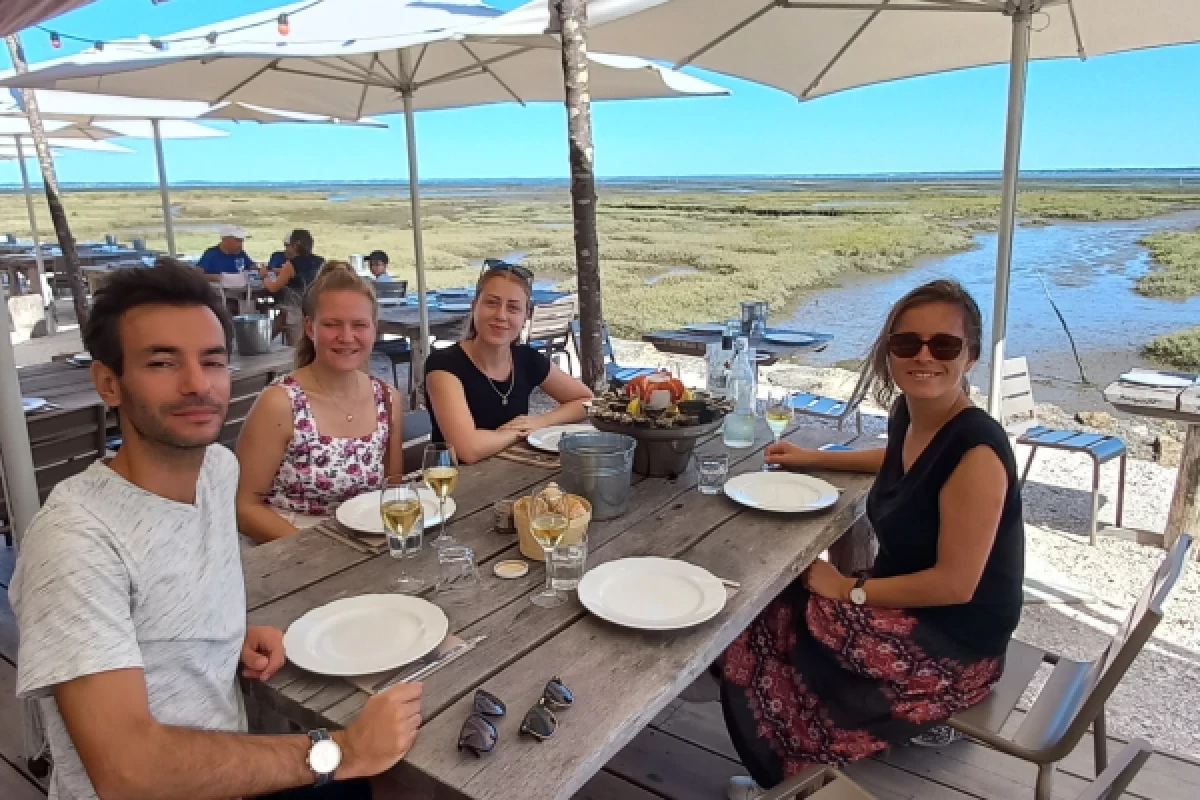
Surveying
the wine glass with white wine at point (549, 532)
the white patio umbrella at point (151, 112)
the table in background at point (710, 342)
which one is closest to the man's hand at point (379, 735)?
the wine glass with white wine at point (549, 532)

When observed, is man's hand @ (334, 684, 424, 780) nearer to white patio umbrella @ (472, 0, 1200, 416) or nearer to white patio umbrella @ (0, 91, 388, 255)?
white patio umbrella @ (472, 0, 1200, 416)

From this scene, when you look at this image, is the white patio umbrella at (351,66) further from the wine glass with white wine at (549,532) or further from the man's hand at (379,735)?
the man's hand at (379,735)

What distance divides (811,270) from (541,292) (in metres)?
16.2

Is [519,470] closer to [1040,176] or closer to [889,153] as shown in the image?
[889,153]

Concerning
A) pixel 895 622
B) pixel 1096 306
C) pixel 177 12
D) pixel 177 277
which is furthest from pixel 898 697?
pixel 177 12

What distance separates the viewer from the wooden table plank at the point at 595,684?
0.98 m

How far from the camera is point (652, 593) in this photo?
1.44 metres

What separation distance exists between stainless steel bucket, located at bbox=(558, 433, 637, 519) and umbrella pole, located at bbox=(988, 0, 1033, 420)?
2.40 metres

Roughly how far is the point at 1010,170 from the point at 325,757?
141 inches

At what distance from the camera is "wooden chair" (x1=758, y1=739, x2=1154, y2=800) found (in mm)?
1148

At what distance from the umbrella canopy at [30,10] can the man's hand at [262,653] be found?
2811 mm

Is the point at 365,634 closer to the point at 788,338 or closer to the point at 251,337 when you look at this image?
the point at 251,337

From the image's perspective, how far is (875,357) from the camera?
2039 millimetres

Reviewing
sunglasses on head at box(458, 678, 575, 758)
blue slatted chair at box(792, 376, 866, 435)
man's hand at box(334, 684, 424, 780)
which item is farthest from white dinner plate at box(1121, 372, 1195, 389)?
man's hand at box(334, 684, 424, 780)
